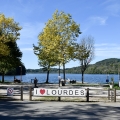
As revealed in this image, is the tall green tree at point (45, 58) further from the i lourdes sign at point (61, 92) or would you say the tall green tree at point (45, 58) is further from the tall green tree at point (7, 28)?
the i lourdes sign at point (61, 92)

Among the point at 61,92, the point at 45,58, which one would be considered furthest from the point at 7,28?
the point at 61,92

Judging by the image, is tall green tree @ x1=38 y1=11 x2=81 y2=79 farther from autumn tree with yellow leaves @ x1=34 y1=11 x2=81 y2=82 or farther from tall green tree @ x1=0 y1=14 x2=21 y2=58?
tall green tree @ x1=0 y1=14 x2=21 y2=58

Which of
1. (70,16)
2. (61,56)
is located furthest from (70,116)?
(70,16)

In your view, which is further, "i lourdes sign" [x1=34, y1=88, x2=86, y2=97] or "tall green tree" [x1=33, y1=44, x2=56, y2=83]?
"tall green tree" [x1=33, y1=44, x2=56, y2=83]

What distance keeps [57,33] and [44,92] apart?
16698mm

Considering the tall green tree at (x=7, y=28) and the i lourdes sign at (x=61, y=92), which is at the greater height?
the tall green tree at (x=7, y=28)

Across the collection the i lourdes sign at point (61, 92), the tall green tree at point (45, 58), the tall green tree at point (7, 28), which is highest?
the tall green tree at point (7, 28)

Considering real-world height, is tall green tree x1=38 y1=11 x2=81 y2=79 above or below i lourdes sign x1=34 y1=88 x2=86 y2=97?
above

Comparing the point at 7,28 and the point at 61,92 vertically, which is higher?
the point at 7,28

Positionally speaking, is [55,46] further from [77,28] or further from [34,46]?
[34,46]

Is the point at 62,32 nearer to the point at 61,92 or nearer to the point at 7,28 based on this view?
the point at 7,28

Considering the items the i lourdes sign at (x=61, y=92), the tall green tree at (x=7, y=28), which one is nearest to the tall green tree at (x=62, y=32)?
the tall green tree at (x=7, y=28)

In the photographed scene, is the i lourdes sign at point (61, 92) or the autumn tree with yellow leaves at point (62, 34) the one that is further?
the autumn tree with yellow leaves at point (62, 34)

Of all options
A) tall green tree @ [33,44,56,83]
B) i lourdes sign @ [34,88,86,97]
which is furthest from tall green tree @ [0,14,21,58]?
i lourdes sign @ [34,88,86,97]
